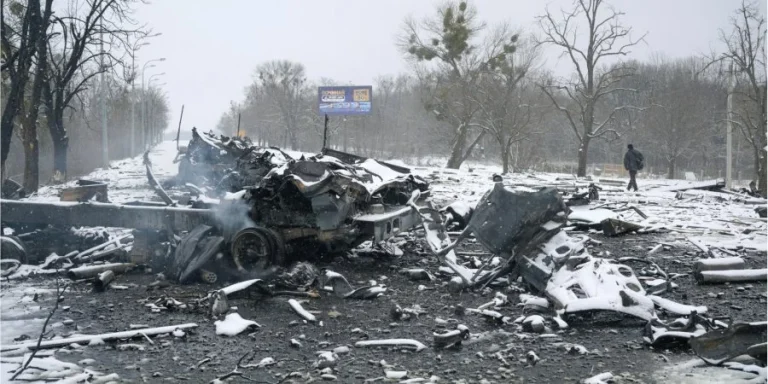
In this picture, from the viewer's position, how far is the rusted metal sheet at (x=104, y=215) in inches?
289

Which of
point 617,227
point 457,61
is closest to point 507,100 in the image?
point 457,61

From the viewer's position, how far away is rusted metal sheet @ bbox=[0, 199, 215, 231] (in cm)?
733

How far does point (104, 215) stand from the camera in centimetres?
752

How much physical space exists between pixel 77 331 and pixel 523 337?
3662mm

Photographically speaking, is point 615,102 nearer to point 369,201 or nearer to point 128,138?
point 369,201

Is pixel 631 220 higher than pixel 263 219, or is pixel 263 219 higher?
pixel 263 219

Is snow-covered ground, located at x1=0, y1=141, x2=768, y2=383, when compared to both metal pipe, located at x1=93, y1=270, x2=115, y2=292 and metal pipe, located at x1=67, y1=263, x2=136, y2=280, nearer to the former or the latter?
metal pipe, located at x1=67, y1=263, x2=136, y2=280

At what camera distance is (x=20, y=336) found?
15.7ft

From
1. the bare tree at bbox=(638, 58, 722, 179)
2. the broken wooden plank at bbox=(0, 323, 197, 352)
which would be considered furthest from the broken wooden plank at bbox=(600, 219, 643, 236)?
the bare tree at bbox=(638, 58, 722, 179)

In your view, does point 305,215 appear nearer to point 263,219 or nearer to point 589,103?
point 263,219

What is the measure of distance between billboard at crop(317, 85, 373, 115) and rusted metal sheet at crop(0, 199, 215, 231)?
3623 cm

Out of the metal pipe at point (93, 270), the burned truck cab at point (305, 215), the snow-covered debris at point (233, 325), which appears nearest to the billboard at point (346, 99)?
the burned truck cab at point (305, 215)

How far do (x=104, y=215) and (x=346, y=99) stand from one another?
121ft

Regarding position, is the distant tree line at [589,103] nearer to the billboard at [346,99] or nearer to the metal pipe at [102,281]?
the billboard at [346,99]
